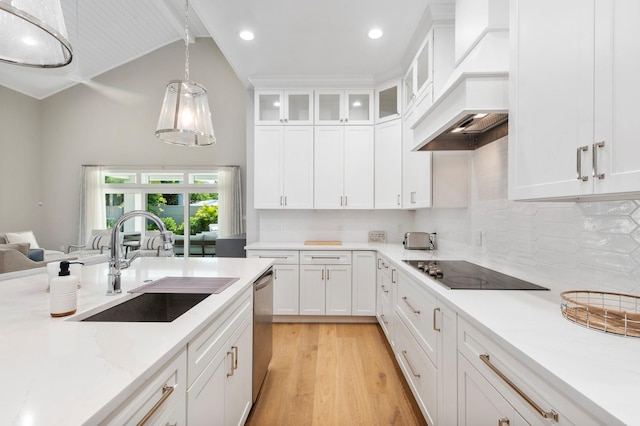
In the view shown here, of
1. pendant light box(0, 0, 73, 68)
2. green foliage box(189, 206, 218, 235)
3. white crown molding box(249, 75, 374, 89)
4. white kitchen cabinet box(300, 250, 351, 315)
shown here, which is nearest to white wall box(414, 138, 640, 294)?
white kitchen cabinet box(300, 250, 351, 315)

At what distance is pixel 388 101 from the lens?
3600 millimetres

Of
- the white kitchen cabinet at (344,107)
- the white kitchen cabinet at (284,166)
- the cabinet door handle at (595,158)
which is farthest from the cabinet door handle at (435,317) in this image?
the white kitchen cabinet at (344,107)

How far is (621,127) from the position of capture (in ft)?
2.64

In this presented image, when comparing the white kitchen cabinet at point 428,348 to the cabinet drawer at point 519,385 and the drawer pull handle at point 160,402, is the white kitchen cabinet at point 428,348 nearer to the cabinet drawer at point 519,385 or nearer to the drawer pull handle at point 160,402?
the cabinet drawer at point 519,385

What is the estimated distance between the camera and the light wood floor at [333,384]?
187cm

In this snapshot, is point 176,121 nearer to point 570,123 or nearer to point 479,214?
point 570,123

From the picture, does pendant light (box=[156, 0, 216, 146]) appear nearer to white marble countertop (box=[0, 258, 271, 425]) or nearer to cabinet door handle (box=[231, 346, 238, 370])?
white marble countertop (box=[0, 258, 271, 425])

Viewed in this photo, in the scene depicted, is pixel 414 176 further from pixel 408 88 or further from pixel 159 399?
pixel 159 399

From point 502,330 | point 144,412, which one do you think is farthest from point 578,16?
point 144,412

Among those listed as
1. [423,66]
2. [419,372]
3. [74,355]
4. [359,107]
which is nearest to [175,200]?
[359,107]

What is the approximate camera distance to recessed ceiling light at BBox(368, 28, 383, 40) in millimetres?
2725

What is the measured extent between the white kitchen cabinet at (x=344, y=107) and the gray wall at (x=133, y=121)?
2.82m

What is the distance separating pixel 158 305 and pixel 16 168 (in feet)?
6.48

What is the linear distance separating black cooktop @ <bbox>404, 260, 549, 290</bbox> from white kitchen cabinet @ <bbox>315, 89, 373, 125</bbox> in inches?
87.7
